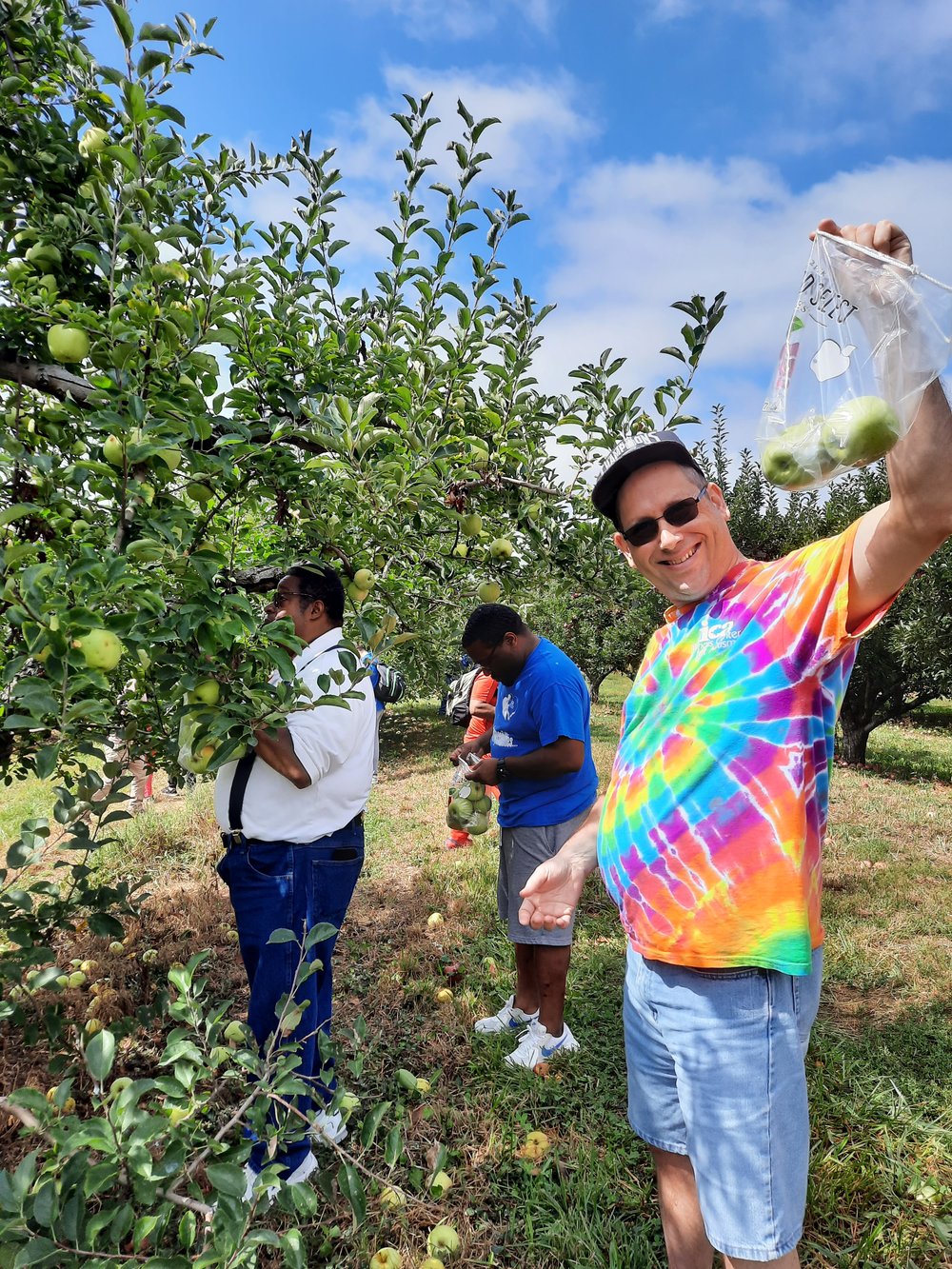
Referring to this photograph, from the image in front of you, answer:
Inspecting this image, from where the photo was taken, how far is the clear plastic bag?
3.34 metres

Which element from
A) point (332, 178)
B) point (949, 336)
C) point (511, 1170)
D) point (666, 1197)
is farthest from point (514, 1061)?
point (332, 178)

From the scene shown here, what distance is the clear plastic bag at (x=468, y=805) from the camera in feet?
11.0

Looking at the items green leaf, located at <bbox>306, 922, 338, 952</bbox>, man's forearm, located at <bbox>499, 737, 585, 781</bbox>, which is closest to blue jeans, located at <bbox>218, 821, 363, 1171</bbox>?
green leaf, located at <bbox>306, 922, 338, 952</bbox>

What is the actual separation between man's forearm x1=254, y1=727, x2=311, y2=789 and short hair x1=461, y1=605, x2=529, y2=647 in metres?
1.02

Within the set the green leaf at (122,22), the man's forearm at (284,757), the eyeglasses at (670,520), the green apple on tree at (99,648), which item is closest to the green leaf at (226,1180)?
the green apple on tree at (99,648)

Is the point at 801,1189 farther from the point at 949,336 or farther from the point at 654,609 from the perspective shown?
the point at 654,609

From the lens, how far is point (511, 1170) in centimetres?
240

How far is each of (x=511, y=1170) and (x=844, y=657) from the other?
217cm

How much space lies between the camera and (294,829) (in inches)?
89.5

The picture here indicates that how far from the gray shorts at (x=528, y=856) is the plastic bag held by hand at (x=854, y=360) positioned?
1.96 meters

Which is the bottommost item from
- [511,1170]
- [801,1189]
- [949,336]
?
[511,1170]

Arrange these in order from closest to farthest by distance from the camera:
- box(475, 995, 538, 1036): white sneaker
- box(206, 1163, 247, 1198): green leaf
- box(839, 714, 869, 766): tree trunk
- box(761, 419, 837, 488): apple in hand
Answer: box(206, 1163, 247, 1198): green leaf
box(761, 419, 837, 488): apple in hand
box(475, 995, 538, 1036): white sneaker
box(839, 714, 869, 766): tree trunk

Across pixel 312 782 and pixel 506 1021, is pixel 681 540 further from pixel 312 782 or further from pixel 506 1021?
pixel 506 1021

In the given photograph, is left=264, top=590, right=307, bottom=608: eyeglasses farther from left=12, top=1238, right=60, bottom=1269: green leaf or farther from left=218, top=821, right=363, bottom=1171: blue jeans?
left=12, top=1238, right=60, bottom=1269: green leaf
